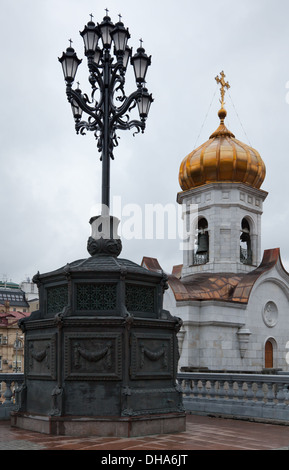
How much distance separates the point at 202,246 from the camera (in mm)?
30047

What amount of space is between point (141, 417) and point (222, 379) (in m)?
4.62

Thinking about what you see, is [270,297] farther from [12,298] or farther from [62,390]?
[12,298]

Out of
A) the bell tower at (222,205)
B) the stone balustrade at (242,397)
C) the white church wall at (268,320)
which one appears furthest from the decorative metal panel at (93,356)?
the bell tower at (222,205)

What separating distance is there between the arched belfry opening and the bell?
1.88 meters

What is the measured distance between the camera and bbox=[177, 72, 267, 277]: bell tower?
2947 centimetres

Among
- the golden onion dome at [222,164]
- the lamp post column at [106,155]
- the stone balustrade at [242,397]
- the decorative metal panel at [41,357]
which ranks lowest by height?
the stone balustrade at [242,397]

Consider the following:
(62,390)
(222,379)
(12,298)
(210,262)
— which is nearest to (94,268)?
(62,390)

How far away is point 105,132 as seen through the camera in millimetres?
10844

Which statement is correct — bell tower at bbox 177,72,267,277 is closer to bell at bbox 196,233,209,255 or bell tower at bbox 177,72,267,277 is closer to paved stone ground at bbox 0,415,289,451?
→ bell at bbox 196,233,209,255

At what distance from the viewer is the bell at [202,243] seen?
29953 millimetres

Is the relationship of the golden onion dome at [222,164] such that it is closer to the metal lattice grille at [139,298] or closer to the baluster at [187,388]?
the baluster at [187,388]

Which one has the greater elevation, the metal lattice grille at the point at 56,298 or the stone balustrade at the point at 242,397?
the metal lattice grille at the point at 56,298

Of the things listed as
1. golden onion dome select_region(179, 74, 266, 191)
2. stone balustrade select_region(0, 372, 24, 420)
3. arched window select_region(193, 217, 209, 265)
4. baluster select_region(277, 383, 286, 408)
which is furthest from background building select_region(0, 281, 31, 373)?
baluster select_region(277, 383, 286, 408)

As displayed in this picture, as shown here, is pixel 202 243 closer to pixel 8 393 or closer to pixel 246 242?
pixel 246 242
